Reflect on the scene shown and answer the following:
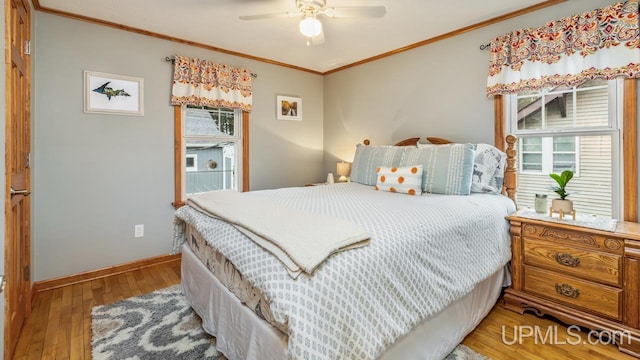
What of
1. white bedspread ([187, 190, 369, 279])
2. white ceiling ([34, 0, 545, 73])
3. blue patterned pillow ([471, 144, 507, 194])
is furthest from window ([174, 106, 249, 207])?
blue patterned pillow ([471, 144, 507, 194])

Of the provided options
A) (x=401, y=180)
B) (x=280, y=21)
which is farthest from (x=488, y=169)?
(x=280, y=21)

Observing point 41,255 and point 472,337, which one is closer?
point 472,337

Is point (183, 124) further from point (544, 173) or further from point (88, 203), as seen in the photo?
point (544, 173)

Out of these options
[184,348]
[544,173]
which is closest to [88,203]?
[184,348]

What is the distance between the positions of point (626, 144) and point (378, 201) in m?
1.76

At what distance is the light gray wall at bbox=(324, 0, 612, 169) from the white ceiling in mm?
157

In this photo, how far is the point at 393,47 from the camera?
11.0 ft

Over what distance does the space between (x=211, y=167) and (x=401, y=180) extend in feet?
7.37

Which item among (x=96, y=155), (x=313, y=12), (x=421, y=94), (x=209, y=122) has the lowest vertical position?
(x=96, y=155)

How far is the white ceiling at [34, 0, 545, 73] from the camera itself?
2396 mm

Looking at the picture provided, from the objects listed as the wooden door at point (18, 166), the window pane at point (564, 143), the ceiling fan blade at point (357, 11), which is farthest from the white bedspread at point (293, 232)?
the window pane at point (564, 143)

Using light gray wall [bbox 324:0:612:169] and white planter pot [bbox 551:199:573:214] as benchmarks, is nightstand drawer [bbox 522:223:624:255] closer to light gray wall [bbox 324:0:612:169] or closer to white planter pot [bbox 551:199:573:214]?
white planter pot [bbox 551:199:573:214]

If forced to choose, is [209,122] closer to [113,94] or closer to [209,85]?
[209,85]

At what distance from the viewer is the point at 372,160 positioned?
299cm
